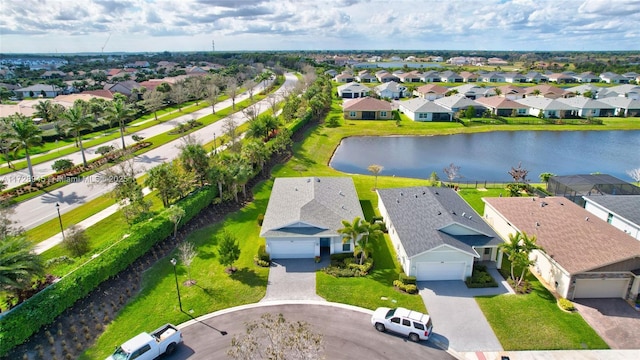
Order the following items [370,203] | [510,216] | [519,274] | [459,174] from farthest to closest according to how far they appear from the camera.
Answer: [459,174] < [370,203] < [510,216] < [519,274]

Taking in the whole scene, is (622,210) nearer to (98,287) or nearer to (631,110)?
(98,287)

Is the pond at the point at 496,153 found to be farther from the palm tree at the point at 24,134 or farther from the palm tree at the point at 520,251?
the palm tree at the point at 24,134

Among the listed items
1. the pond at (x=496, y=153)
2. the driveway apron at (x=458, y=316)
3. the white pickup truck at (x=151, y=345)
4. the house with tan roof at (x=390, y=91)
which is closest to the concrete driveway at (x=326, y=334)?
the white pickup truck at (x=151, y=345)

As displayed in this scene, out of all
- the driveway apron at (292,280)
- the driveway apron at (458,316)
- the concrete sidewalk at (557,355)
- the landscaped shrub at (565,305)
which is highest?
the landscaped shrub at (565,305)

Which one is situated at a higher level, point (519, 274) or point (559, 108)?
point (559, 108)

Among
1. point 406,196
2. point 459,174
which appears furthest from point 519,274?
point 459,174

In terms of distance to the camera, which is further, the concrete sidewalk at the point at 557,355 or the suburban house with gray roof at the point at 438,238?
the suburban house with gray roof at the point at 438,238

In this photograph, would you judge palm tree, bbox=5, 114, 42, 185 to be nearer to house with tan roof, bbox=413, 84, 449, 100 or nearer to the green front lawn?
the green front lawn
